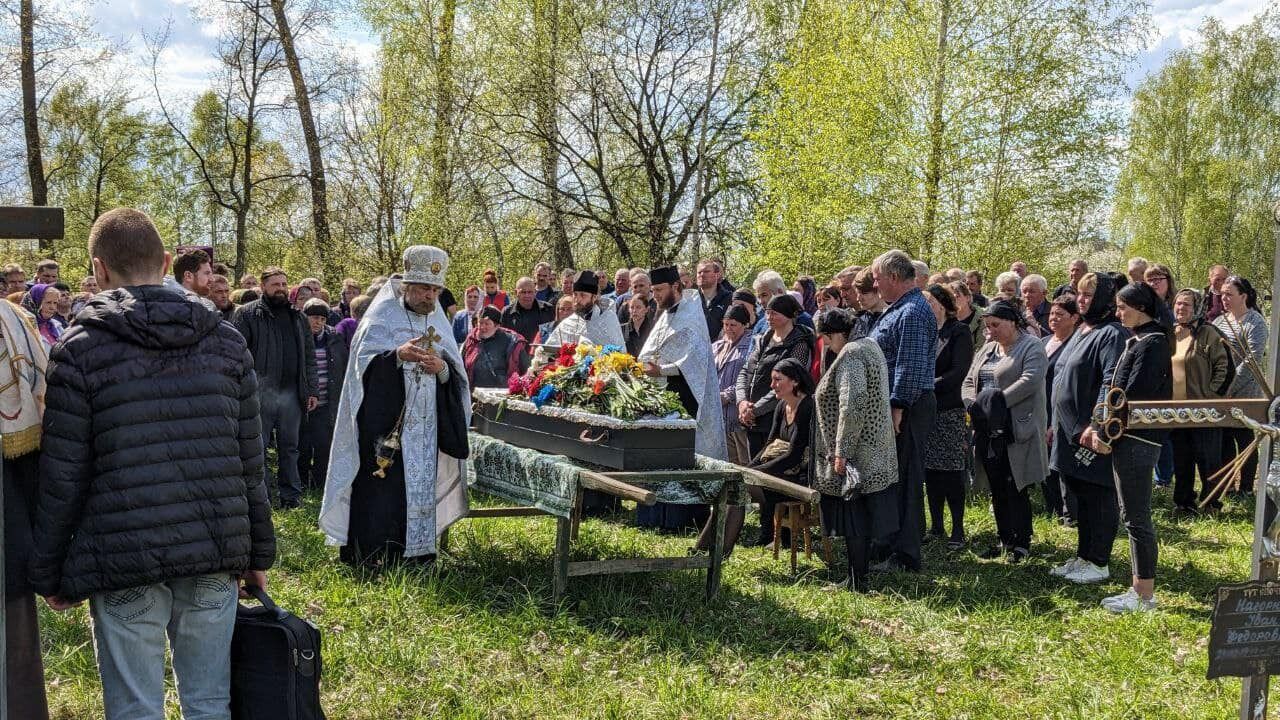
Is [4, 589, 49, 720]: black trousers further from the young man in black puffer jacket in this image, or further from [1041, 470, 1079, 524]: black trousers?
[1041, 470, 1079, 524]: black trousers

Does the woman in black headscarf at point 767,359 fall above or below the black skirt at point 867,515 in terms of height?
above

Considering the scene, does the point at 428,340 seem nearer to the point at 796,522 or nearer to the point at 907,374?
the point at 796,522

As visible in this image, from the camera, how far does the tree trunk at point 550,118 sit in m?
23.0

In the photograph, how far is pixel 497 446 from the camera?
723 cm

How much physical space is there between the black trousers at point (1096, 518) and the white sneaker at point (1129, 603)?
603mm

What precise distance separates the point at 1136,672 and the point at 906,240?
15.1m

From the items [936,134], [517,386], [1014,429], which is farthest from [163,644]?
[936,134]

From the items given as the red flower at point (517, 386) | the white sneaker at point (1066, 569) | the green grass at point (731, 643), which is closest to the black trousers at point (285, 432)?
the green grass at point (731, 643)

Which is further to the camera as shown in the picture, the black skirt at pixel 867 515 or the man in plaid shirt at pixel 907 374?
the man in plaid shirt at pixel 907 374

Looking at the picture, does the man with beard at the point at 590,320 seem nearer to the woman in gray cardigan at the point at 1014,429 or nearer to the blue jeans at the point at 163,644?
the woman in gray cardigan at the point at 1014,429

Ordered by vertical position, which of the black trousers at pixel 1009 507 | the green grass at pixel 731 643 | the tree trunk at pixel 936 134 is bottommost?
the green grass at pixel 731 643

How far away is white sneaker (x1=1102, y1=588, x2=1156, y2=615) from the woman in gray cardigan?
128cm

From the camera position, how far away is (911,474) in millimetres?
7258

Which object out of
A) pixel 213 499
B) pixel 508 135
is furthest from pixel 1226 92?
pixel 213 499
